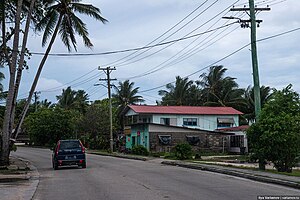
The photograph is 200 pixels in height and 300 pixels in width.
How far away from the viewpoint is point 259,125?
2139cm

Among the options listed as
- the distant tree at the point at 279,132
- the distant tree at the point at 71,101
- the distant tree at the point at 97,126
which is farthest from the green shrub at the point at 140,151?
the distant tree at the point at 71,101

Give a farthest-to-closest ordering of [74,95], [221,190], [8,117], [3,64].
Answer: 1. [74,95]
2. [3,64]
3. [8,117]
4. [221,190]

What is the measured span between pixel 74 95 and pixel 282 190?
220 feet

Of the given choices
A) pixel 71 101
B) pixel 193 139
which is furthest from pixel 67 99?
pixel 193 139

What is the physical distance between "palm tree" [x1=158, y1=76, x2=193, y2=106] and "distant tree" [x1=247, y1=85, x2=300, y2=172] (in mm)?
41237

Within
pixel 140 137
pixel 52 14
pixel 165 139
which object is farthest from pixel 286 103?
pixel 140 137

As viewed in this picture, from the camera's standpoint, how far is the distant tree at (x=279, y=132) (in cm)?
2044

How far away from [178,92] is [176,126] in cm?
1886

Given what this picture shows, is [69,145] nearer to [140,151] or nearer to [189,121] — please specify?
[140,151]

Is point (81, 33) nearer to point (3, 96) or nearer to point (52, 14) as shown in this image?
point (52, 14)

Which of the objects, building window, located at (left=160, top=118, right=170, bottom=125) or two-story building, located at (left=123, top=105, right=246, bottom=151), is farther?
building window, located at (left=160, top=118, right=170, bottom=125)

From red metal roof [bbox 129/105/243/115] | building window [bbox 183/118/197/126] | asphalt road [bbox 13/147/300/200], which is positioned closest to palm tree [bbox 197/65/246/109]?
red metal roof [bbox 129/105/243/115]

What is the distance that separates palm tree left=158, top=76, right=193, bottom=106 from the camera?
63.5 m

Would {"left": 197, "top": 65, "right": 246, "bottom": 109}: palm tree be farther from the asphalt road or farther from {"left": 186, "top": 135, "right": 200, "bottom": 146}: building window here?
the asphalt road
